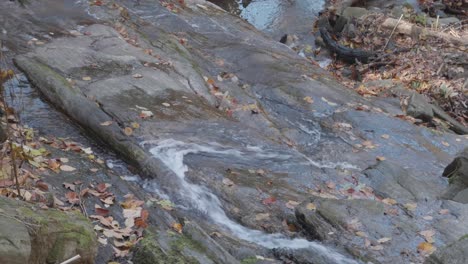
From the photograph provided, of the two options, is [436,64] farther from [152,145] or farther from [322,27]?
[152,145]

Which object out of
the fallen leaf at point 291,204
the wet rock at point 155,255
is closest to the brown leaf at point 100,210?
the wet rock at point 155,255

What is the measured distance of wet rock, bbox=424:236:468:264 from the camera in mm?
4199

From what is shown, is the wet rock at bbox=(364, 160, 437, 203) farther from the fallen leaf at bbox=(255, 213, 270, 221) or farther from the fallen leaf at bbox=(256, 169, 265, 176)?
the fallen leaf at bbox=(255, 213, 270, 221)

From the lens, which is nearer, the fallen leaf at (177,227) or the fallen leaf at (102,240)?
the fallen leaf at (102,240)

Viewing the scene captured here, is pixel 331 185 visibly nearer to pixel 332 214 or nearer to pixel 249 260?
pixel 332 214

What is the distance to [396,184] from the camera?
757 cm

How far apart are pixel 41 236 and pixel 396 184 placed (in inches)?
214

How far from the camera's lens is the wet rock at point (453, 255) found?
165 inches

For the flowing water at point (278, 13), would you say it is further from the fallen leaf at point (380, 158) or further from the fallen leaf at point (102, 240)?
the fallen leaf at point (102, 240)

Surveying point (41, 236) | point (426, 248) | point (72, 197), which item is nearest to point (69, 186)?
point (72, 197)

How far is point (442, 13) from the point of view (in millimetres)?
18016

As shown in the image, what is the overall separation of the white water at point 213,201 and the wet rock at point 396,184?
5.46ft

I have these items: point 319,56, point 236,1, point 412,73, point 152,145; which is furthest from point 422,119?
point 236,1

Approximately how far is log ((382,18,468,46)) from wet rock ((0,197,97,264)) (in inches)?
513
